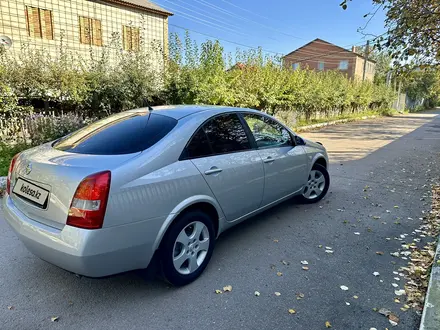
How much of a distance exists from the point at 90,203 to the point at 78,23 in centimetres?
1497

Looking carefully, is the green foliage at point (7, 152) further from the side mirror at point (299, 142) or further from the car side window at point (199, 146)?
the side mirror at point (299, 142)

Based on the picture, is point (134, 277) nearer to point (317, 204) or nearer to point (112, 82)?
point (317, 204)

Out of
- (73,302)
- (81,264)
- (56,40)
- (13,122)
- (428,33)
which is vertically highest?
(56,40)

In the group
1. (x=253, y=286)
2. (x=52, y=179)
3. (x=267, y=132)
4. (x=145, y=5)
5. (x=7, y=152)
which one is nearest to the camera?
(x=52, y=179)

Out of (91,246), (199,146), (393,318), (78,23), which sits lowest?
(393,318)

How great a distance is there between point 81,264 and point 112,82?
7236 millimetres

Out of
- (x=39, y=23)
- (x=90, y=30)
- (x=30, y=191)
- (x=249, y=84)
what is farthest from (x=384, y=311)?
(x=90, y=30)

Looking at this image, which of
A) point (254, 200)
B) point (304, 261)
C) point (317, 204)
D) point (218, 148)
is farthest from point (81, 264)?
point (317, 204)

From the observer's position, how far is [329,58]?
49.2 metres

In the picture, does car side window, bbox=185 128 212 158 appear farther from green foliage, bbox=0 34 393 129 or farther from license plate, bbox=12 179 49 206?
green foliage, bbox=0 34 393 129

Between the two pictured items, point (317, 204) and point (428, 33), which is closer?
point (317, 204)

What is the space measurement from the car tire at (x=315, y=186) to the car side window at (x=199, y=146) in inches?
89.4

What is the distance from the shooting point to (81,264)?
2172mm

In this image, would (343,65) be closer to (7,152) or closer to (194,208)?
(7,152)
